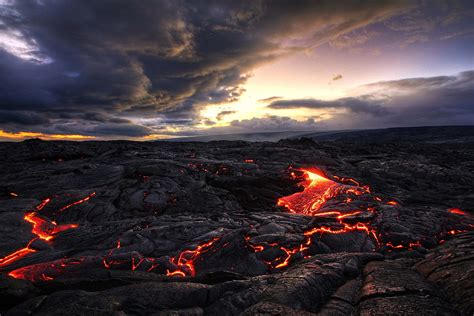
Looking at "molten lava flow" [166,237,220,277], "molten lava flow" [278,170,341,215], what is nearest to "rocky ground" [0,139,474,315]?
"molten lava flow" [166,237,220,277]

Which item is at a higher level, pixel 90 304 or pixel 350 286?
pixel 90 304

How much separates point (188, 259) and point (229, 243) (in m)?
2.12

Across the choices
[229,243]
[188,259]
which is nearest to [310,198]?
[229,243]

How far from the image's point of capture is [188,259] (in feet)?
38.9

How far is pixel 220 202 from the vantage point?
73.4 feet

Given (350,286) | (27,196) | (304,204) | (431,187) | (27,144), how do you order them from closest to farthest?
(350,286), (27,196), (304,204), (431,187), (27,144)

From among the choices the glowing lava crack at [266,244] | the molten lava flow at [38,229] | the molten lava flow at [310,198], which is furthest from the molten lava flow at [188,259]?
the molten lava flow at [310,198]

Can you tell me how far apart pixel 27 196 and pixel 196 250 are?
682 inches

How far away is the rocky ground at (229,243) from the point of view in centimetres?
724

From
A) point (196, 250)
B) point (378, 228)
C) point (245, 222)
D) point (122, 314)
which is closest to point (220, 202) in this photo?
point (245, 222)

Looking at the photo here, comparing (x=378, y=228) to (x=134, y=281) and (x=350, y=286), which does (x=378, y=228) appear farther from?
(x=134, y=281)

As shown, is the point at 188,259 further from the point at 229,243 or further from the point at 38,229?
the point at 38,229

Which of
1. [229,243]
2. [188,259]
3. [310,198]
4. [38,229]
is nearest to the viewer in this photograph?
[188,259]

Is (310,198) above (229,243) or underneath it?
underneath
